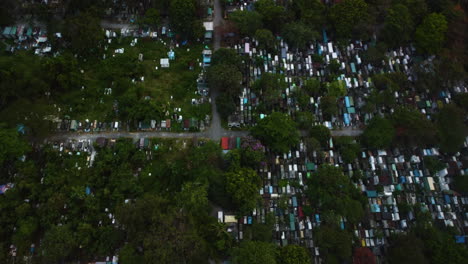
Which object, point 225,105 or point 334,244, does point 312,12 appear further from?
point 334,244

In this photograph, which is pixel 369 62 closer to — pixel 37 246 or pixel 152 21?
pixel 152 21

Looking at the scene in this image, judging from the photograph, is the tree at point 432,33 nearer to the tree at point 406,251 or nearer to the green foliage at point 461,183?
the green foliage at point 461,183

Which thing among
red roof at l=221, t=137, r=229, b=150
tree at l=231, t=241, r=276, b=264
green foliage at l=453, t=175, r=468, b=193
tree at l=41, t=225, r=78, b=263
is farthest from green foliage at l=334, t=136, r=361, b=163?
tree at l=41, t=225, r=78, b=263

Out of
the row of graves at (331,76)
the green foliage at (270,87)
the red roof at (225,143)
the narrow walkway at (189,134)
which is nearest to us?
the red roof at (225,143)

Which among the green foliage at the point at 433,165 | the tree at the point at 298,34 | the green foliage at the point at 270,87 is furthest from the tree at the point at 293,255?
the tree at the point at 298,34

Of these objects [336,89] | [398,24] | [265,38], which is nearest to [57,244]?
[265,38]

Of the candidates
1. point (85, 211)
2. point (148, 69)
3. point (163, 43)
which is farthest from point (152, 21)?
point (85, 211)
